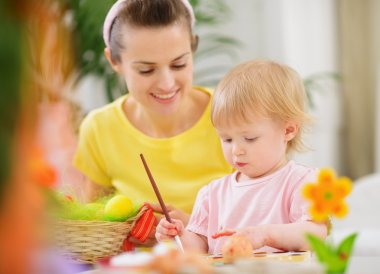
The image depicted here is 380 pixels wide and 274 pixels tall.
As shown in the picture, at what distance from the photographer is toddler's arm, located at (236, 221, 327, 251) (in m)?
1.16

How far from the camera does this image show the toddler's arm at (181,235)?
4.11 ft

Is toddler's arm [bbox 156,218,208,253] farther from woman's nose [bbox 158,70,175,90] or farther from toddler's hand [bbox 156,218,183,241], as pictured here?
woman's nose [bbox 158,70,175,90]

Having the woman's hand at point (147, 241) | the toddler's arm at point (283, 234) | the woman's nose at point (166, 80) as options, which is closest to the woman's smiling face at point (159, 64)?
the woman's nose at point (166, 80)

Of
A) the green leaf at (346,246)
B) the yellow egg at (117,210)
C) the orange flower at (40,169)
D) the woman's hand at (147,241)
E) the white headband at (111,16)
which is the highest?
the white headband at (111,16)

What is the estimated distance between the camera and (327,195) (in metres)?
0.85

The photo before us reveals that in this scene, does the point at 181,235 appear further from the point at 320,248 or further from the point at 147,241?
the point at 320,248

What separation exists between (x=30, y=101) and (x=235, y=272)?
27 cm

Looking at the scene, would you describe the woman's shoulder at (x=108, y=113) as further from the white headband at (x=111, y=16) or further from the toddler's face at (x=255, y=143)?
the toddler's face at (x=255, y=143)

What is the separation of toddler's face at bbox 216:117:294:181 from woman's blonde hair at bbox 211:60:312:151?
0.05 ft

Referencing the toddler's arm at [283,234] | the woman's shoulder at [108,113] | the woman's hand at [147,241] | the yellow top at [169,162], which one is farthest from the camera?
the woman's shoulder at [108,113]

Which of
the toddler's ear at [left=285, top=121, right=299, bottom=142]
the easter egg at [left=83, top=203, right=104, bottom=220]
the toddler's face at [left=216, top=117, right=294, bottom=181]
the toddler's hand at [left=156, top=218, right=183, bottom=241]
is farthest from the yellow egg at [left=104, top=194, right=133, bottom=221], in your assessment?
the toddler's ear at [left=285, top=121, right=299, bottom=142]

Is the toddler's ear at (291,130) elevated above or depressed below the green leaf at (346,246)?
above

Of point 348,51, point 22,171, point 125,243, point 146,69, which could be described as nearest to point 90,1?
point 146,69

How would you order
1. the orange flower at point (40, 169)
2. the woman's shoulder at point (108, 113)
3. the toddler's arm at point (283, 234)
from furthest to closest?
the woman's shoulder at point (108, 113), the toddler's arm at point (283, 234), the orange flower at point (40, 169)
